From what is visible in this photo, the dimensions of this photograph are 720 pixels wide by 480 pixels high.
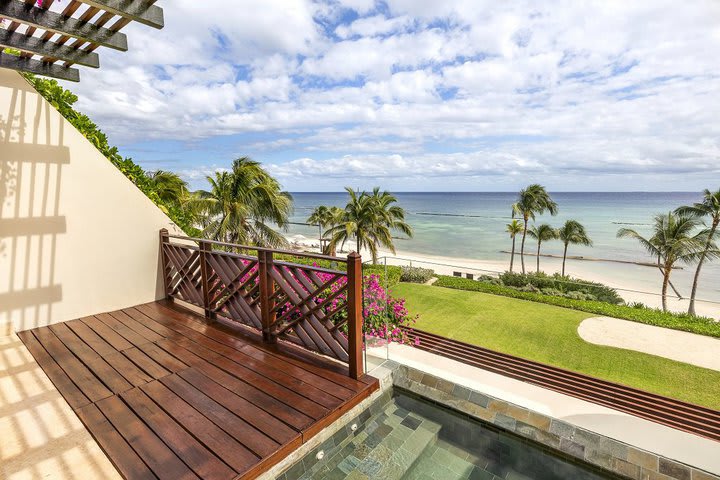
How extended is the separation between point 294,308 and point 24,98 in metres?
3.61

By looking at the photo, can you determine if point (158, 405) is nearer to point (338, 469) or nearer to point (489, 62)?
point (338, 469)

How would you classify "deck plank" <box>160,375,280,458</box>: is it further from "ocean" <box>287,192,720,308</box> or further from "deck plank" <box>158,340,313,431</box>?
"ocean" <box>287,192,720,308</box>

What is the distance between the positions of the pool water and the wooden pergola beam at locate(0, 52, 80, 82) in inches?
157

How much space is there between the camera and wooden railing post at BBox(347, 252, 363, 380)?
2.42 meters

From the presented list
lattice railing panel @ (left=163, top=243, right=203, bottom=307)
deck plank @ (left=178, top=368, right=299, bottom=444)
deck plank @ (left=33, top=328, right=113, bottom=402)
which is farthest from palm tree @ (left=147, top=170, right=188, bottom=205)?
deck plank @ (left=178, top=368, right=299, bottom=444)

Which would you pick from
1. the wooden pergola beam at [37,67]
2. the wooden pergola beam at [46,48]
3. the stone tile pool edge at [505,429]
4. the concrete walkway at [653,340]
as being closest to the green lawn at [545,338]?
the concrete walkway at [653,340]

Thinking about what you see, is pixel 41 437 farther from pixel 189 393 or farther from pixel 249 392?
pixel 249 392

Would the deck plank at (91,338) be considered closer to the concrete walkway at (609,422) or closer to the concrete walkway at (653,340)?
the concrete walkway at (609,422)

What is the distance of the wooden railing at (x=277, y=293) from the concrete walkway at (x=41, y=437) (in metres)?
1.47

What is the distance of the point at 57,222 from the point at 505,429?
4.92 meters

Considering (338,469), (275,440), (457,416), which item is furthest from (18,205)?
(457,416)

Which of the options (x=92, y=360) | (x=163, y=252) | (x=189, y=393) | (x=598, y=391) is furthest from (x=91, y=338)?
(x=598, y=391)

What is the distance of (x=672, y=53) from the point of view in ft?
36.8

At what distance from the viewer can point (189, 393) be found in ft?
7.53
